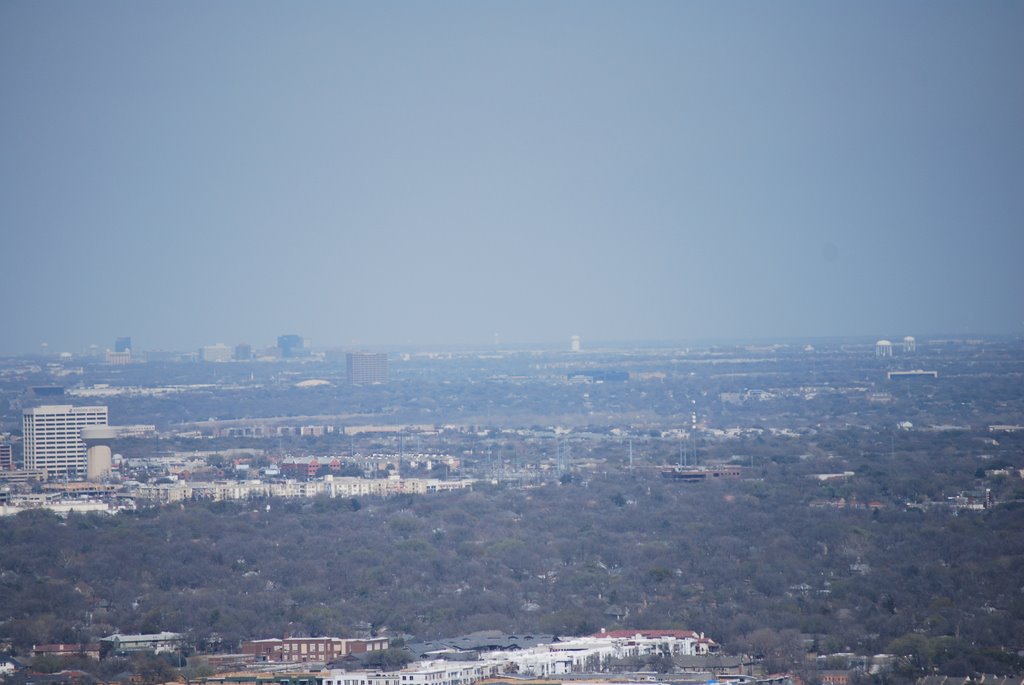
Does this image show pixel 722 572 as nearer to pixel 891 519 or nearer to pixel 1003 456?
pixel 891 519

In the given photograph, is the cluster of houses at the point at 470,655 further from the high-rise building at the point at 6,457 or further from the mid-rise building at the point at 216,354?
the mid-rise building at the point at 216,354

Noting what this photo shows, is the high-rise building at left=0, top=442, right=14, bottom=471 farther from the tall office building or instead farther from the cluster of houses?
the cluster of houses

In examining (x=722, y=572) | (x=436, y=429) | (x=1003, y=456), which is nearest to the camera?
(x=722, y=572)

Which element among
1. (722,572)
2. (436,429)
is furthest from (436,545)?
(436,429)

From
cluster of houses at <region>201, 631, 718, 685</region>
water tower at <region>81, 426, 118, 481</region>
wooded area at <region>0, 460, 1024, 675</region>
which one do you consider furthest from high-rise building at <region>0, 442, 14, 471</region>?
cluster of houses at <region>201, 631, 718, 685</region>

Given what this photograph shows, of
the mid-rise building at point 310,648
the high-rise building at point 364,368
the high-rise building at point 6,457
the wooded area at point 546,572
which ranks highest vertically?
the high-rise building at point 364,368

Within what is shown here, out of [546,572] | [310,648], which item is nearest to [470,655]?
[310,648]

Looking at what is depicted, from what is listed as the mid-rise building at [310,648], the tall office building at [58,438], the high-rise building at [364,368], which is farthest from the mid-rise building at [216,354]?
the mid-rise building at [310,648]
